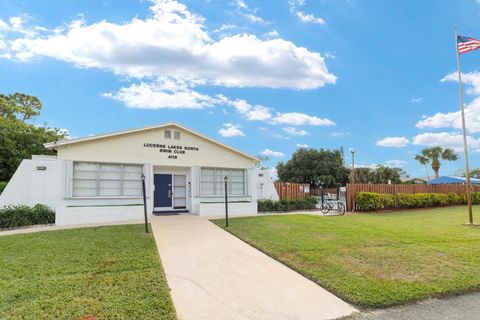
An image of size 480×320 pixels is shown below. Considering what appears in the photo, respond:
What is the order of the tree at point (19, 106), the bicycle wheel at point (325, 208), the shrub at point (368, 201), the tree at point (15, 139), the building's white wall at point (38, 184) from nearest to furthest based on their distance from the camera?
the building's white wall at point (38, 184) → the bicycle wheel at point (325, 208) → the shrub at point (368, 201) → the tree at point (15, 139) → the tree at point (19, 106)

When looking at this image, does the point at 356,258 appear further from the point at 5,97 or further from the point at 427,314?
the point at 5,97

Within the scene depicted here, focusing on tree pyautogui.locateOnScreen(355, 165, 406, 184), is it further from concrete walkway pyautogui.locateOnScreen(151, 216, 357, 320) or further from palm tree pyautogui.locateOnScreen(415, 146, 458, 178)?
concrete walkway pyautogui.locateOnScreen(151, 216, 357, 320)

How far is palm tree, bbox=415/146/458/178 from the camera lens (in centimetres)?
4488

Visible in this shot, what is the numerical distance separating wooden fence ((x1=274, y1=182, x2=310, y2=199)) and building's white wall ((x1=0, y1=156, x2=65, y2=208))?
11188 mm

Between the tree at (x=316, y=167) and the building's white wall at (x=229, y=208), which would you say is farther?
the tree at (x=316, y=167)

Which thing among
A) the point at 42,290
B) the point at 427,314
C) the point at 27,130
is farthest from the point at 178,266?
the point at 27,130

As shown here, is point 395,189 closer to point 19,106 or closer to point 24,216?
point 24,216

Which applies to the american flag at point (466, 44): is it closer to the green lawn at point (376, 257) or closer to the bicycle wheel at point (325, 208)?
the green lawn at point (376, 257)

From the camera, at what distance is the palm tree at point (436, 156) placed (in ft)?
147

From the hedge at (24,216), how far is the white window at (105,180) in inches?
50.5

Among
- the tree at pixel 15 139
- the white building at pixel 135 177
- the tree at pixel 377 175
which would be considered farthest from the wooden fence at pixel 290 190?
the tree at pixel 377 175

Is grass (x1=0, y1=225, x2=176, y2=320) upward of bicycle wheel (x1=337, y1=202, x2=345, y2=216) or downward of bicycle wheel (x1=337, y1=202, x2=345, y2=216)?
downward

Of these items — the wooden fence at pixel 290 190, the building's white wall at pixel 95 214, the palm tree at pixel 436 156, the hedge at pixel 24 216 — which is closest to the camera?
the hedge at pixel 24 216

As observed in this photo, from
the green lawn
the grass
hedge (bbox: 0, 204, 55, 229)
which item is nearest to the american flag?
the green lawn
